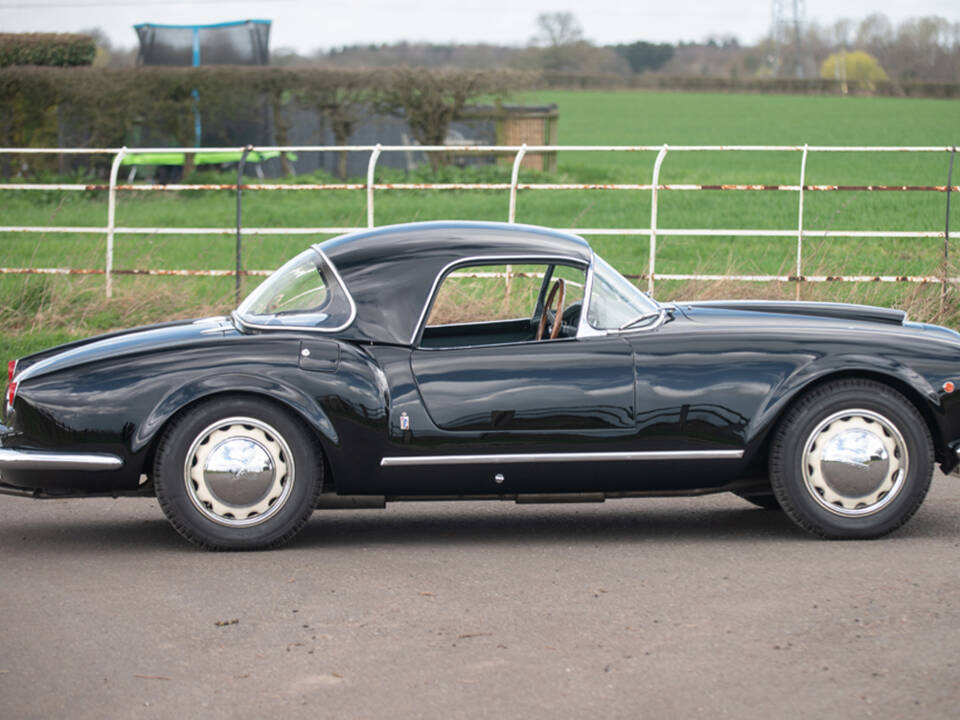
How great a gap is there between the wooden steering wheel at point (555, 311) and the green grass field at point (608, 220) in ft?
21.0

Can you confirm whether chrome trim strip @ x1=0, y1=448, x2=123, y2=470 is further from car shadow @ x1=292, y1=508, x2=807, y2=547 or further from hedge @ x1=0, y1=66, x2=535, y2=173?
hedge @ x1=0, y1=66, x2=535, y2=173

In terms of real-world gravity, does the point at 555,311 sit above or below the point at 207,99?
below

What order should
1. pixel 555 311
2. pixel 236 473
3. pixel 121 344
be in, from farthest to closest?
pixel 555 311
pixel 121 344
pixel 236 473

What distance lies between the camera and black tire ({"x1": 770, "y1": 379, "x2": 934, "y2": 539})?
19.9 feet

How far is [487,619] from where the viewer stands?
4953 mm

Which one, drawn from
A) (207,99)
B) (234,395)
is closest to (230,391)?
(234,395)

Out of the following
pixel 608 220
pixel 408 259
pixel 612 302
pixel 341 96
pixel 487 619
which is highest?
pixel 341 96

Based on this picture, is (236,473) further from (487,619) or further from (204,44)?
(204,44)

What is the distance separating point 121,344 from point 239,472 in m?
0.88

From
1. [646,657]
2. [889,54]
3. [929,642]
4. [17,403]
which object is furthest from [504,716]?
[889,54]

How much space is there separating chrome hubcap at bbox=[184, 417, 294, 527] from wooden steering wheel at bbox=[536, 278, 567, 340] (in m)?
1.36

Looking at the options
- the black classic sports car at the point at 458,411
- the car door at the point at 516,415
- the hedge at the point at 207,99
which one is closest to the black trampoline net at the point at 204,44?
the hedge at the point at 207,99

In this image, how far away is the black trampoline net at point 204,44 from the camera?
32.1 meters

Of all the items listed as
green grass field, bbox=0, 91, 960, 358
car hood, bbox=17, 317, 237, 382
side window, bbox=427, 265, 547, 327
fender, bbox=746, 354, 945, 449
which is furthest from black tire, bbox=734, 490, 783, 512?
green grass field, bbox=0, 91, 960, 358
